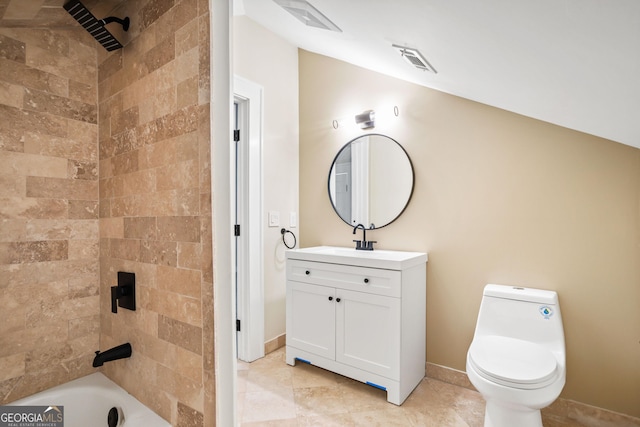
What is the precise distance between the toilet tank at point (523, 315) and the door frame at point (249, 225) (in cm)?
164

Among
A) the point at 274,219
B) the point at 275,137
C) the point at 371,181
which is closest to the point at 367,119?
the point at 371,181

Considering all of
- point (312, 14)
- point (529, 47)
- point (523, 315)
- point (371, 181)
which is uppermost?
point (312, 14)

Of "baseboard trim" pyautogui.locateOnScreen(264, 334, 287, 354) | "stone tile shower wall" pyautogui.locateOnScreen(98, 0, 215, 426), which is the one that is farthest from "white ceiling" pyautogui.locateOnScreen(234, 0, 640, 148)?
"baseboard trim" pyautogui.locateOnScreen(264, 334, 287, 354)

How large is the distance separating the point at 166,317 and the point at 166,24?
1.04 metres

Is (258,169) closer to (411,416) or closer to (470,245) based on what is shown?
(470,245)

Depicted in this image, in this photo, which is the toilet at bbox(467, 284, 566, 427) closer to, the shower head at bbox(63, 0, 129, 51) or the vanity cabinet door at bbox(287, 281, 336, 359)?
the vanity cabinet door at bbox(287, 281, 336, 359)

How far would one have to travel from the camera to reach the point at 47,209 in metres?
1.30

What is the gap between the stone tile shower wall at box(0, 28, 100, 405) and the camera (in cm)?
121

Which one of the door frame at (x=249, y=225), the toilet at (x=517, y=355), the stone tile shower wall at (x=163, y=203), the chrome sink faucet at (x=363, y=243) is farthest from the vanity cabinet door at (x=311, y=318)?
the stone tile shower wall at (x=163, y=203)

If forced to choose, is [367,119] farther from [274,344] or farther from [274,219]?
[274,344]

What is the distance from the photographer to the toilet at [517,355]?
1363 mm

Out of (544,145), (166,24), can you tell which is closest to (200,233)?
(166,24)

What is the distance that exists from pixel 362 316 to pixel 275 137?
167 centimetres

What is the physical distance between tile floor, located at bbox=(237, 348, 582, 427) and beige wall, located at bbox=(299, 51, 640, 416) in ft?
0.89
